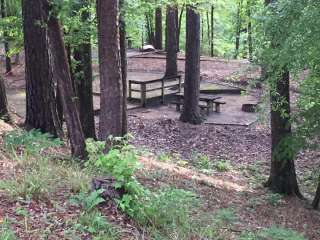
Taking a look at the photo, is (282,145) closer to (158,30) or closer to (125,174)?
(125,174)

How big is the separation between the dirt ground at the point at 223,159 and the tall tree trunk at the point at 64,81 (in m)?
1.11

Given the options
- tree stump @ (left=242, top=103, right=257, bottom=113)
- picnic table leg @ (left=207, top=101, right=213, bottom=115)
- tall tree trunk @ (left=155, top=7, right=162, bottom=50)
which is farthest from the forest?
tall tree trunk @ (left=155, top=7, right=162, bottom=50)

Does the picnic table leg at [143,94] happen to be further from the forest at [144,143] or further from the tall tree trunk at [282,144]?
the tall tree trunk at [282,144]

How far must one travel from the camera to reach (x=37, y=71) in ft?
30.3

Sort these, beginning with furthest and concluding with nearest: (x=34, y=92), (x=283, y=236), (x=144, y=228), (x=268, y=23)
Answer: (x=34, y=92), (x=268, y=23), (x=283, y=236), (x=144, y=228)

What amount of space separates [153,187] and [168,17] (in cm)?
1616

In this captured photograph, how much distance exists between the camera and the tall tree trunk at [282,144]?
9297mm

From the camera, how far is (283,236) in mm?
5309

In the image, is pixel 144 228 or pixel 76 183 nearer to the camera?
pixel 144 228

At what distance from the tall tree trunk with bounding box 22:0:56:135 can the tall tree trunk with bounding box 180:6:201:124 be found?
7653 mm

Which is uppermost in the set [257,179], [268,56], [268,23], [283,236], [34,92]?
[268,23]

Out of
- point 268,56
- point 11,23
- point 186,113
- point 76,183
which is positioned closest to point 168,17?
point 186,113

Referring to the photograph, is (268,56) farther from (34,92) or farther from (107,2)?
(34,92)

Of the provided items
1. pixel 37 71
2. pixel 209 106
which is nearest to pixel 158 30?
pixel 209 106
